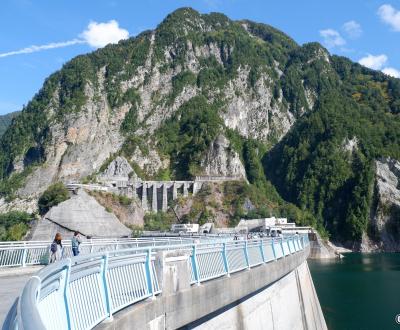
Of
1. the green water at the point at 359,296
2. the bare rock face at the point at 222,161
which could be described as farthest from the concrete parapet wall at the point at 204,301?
the bare rock face at the point at 222,161

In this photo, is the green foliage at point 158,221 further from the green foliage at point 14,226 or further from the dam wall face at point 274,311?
the dam wall face at point 274,311

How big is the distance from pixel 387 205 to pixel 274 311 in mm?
143866

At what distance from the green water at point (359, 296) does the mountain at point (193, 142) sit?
56.1m

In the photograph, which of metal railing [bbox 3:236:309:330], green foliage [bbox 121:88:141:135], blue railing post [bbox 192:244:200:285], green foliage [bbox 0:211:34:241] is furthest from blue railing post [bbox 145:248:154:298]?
green foliage [bbox 121:88:141:135]

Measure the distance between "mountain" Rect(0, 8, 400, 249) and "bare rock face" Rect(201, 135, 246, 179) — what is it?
1.09 feet

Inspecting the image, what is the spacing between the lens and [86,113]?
165125 millimetres

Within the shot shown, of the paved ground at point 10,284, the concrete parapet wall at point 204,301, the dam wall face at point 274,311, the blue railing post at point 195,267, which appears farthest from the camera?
the dam wall face at point 274,311

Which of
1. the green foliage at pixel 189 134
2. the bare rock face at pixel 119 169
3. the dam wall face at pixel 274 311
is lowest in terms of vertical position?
the dam wall face at pixel 274 311

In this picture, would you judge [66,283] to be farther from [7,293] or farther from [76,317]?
[7,293]

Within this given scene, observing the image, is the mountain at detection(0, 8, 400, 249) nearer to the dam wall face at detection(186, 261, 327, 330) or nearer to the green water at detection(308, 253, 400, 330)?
the green water at detection(308, 253, 400, 330)

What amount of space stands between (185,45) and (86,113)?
5599cm

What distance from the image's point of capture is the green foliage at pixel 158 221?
118 meters

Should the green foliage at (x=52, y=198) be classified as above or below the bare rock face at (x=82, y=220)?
above

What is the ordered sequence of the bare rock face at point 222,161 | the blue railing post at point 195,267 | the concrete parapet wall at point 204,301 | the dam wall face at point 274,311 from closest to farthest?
the concrete parapet wall at point 204,301
the blue railing post at point 195,267
the dam wall face at point 274,311
the bare rock face at point 222,161
